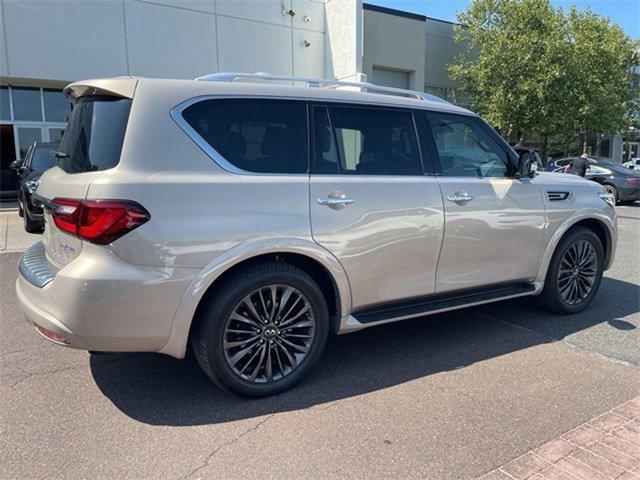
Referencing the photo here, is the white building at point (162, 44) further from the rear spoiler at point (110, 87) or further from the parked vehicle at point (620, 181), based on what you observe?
the rear spoiler at point (110, 87)

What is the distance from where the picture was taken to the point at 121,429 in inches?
119

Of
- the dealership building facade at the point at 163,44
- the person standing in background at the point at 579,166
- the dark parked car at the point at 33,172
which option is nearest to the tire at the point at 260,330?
the dark parked car at the point at 33,172

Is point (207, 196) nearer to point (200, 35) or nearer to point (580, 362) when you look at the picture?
point (580, 362)

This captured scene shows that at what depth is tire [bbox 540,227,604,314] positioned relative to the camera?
4.89 m

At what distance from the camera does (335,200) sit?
3494 millimetres

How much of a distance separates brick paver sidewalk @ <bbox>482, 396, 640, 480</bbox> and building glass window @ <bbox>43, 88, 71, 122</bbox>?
17.4 meters

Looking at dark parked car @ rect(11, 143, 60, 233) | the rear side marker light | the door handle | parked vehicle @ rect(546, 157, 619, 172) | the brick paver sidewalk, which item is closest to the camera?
the brick paver sidewalk

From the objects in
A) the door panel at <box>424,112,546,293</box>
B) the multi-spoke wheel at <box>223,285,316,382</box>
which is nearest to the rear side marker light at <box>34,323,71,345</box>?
the multi-spoke wheel at <box>223,285,316,382</box>

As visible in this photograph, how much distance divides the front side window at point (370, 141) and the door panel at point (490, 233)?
1.27ft

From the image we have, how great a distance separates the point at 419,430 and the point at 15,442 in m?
2.25

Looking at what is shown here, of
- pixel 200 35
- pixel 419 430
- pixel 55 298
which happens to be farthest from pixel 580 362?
pixel 200 35

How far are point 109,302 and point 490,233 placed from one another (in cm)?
292

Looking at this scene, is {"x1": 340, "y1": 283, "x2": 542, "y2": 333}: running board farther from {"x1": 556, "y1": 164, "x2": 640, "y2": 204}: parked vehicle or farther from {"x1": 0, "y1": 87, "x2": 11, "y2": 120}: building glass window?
{"x1": 0, "y1": 87, "x2": 11, "y2": 120}: building glass window

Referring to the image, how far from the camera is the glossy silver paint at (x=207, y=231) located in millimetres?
2895
